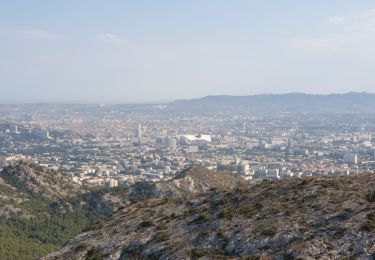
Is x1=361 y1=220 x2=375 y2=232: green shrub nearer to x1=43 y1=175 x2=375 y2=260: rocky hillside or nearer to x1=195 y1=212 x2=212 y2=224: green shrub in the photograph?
x1=43 y1=175 x2=375 y2=260: rocky hillside

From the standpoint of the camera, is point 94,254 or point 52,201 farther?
point 52,201

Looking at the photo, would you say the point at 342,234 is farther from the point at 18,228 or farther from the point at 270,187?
the point at 18,228

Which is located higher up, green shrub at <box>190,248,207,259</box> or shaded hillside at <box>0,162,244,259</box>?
green shrub at <box>190,248,207,259</box>

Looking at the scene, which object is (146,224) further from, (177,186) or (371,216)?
(177,186)

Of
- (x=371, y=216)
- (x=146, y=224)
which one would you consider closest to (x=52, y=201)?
(x=146, y=224)

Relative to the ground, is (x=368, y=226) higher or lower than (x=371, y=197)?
lower

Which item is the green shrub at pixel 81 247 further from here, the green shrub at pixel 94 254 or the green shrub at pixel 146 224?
the green shrub at pixel 146 224

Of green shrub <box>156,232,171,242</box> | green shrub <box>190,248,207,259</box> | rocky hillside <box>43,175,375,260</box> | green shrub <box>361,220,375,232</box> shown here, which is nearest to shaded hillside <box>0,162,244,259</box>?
rocky hillside <box>43,175,375,260</box>

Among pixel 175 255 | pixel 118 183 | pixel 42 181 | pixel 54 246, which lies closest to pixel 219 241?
pixel 175 255
